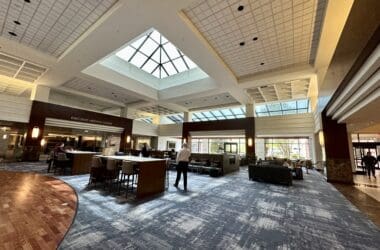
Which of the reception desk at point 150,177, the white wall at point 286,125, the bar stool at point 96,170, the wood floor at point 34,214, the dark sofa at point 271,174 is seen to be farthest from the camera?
the white wall at point 286,125

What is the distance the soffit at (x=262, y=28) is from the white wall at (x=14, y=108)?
10783 mm

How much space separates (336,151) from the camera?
6938 mm

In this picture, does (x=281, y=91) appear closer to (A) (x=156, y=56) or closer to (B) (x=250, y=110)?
(B) (x=250, y=110)

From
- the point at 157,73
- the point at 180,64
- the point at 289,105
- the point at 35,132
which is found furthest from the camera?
the point at 289,105

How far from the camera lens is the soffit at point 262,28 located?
4543 mm

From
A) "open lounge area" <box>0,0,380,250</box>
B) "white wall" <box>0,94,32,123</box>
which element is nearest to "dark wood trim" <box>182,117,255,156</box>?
"open lounge area" <box>0,0,380,250</box>

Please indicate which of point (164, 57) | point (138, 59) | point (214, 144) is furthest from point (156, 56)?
point (214, 144)

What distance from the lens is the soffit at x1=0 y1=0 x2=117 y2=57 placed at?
4.70 m

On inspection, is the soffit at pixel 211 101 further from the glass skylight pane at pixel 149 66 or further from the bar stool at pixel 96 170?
the bar stool at pixel 96 170

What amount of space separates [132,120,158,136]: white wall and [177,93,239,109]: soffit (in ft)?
16.2

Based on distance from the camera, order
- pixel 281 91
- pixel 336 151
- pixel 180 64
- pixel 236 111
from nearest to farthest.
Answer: pixel 336 151, pixel 180 64, pixel 281 91, pixel 236 111

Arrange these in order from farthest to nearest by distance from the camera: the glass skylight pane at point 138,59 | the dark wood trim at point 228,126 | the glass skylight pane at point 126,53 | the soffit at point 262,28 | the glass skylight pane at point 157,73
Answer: the dark wood trim at point 228,126
the glass skylight pane at point 157,73
the glass skylight pane at point 138,59
the glass skylight pane at point 126,53
the soffit at point 262,28

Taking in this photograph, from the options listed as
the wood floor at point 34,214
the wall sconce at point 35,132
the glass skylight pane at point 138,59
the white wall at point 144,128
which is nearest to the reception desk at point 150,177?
the wood floor at point 34,214

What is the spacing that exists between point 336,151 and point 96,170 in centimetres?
940
